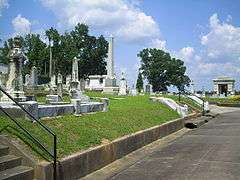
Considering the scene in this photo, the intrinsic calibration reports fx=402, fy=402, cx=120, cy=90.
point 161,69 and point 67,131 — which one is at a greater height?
point 161,69

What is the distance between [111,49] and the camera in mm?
55906

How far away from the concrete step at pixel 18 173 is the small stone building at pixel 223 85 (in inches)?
2931

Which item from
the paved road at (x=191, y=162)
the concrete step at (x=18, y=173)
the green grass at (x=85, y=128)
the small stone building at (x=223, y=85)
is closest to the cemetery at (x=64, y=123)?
the green grass at (x=85, y=128)

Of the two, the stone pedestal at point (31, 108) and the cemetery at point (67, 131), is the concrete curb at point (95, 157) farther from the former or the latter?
the stone pedestal at point (31, 108)

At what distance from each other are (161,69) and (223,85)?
29131 millimetres

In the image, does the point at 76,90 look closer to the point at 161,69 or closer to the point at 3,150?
the point at 3,150

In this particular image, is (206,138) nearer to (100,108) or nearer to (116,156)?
(100,108)

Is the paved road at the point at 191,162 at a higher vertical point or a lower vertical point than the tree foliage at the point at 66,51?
lower

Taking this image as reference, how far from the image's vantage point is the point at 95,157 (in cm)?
1077

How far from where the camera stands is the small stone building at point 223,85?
8044cm

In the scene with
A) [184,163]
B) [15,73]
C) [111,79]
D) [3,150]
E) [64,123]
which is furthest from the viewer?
[111,79]

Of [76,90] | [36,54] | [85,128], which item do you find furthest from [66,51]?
[85,128]

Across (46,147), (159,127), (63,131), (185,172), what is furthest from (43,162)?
(159,127)

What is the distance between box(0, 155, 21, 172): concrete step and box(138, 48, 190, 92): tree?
330 ft
